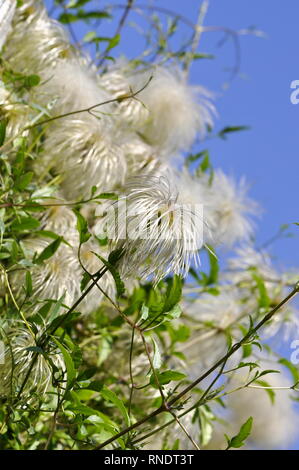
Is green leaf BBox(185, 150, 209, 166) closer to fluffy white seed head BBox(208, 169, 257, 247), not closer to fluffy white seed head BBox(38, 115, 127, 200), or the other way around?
fluffy white seed head BBox(208, 169, 257, 247)

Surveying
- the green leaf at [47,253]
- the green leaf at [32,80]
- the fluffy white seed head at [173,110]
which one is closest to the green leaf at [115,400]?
the green leaf at [47,253]

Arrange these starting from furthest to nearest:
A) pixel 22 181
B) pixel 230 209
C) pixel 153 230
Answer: pixel 230 209
pixel 22 181
pixel 153 230

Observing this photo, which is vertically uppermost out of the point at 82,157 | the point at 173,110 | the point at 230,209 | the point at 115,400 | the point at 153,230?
the point at 173,110

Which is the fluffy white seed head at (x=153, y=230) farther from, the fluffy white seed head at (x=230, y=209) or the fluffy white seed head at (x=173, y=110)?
the fluffy white seed head at (x=230, y=209)

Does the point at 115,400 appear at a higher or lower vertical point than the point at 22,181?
lower

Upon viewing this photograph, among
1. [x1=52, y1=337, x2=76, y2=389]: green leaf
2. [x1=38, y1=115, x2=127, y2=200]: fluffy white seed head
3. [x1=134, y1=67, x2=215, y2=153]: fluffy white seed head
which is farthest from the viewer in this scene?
[x1=134, y1=67, x2=215, y2=153]: fluffy white seed head

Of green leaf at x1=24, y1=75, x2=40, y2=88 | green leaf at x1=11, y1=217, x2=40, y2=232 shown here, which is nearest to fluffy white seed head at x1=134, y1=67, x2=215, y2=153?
green leaf at x1=24, y1=75, x2=40, y2=88

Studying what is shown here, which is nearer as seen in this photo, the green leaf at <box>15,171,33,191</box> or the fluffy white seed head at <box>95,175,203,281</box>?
the fluffy white seed head at <box>95,175,203,281</box>

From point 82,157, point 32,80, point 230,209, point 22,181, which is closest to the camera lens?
point 22,181

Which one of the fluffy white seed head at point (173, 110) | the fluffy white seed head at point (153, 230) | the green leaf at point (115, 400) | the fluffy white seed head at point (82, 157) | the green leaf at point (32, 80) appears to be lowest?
the green leaf at point (115, 400)

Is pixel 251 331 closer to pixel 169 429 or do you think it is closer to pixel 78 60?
pixel 169 429

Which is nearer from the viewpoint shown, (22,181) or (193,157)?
(22,181)

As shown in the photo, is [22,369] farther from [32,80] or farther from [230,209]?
[230,209]

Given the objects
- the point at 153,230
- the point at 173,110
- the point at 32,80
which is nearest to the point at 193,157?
the point at 173,110
